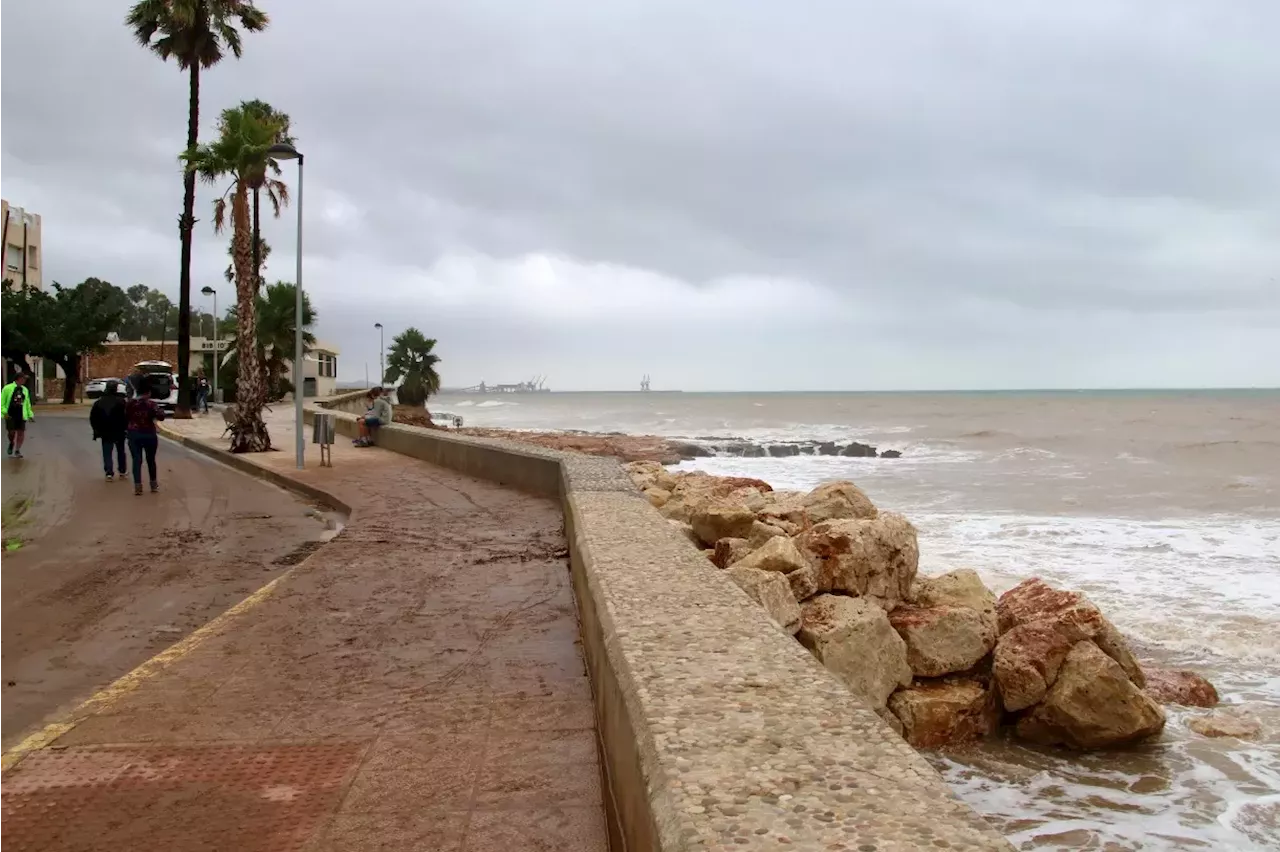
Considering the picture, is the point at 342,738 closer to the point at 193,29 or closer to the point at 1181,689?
the point at 1181,689

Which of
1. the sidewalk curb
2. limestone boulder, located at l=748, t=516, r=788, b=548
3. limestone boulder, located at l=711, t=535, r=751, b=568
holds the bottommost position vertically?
the sidewalk curb

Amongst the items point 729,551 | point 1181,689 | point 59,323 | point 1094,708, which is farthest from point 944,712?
point 59,323

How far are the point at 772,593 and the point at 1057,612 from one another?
232cm

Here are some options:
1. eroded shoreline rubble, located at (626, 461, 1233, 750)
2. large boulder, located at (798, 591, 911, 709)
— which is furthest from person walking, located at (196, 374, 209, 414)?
large boulder, located at (798, 591, 911, 709)

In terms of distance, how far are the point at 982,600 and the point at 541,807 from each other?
527 centimetres

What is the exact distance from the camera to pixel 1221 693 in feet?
24.2

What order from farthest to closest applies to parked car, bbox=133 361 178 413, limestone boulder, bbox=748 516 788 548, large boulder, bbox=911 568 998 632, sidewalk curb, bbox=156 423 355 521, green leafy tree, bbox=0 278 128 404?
1. green leafy tree, bbox=0 278 128 404
2. parked car, bbox=133 361 178 413
3. sidewalk curb, bbox=156 423 355 521
4. limestone boulder, bbox=748 516 788 548
5. large boulder, bbox=911 568 998 632

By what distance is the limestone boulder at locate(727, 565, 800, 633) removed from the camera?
5.58 metres

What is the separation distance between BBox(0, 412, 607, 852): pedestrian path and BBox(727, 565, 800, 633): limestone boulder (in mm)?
1051

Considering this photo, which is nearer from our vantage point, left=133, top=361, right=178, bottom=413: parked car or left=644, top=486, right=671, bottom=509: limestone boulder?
left=644, top=486, right=671, bottom=509: limestone boulder

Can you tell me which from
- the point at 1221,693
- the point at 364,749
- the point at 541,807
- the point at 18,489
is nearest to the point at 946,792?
the point at 541,807

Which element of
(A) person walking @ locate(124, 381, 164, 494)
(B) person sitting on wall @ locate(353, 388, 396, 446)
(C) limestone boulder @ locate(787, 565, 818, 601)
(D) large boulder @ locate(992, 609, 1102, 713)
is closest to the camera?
(D) large boulder @ locate(992, 609, 1102, 713)

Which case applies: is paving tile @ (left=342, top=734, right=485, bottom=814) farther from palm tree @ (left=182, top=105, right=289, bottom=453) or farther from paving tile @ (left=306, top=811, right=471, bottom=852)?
palm tree @ (left=182, top=105, right=289, bottom=453)

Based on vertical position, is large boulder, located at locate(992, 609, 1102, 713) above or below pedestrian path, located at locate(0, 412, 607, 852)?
below
